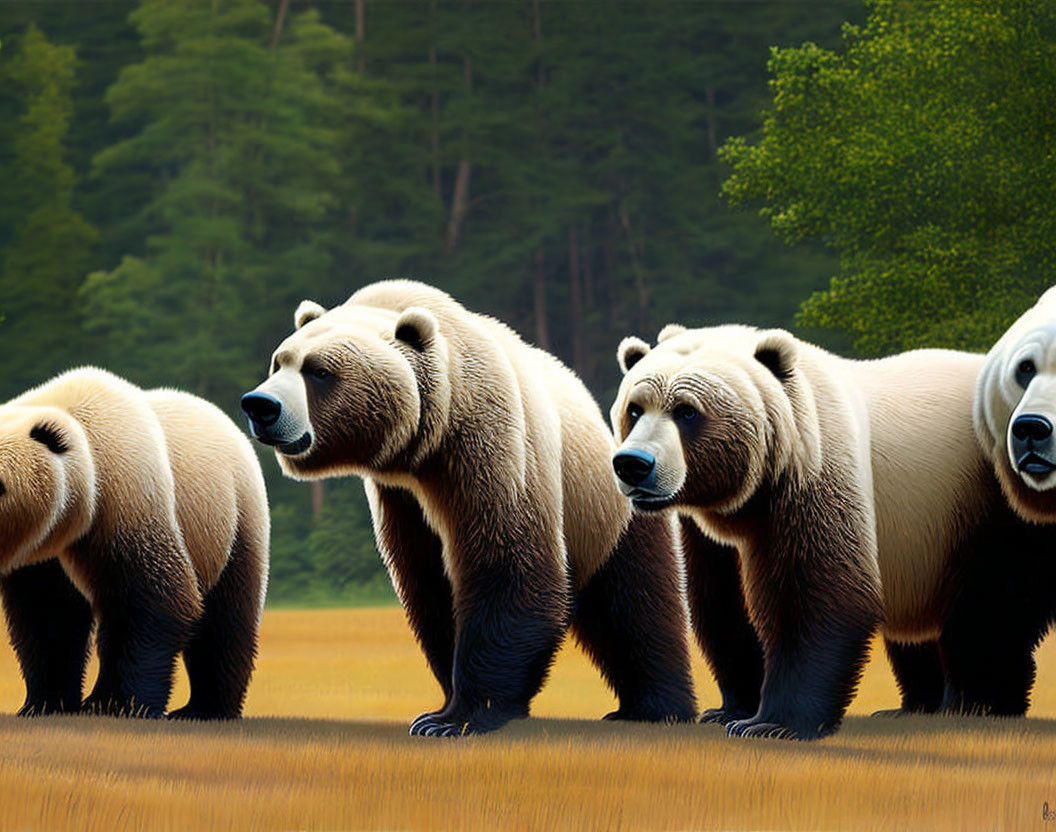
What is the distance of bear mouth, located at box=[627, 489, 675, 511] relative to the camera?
23.7 feet

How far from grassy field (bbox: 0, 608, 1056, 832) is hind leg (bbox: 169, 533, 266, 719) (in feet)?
1.98

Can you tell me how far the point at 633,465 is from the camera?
7.15 meters

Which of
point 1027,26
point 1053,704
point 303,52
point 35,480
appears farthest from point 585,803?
point 303,52

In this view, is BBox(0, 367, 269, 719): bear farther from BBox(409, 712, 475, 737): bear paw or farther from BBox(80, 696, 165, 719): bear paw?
BBox(409, 712, 475, 737): bear paw

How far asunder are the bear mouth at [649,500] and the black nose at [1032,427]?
1.54 m

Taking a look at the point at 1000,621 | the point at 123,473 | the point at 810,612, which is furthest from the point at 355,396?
the point at 1000,621

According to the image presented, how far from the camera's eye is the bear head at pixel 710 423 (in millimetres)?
7219

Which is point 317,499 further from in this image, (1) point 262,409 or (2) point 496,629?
(1) point 262,409

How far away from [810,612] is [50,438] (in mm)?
3761

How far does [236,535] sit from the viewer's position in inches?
372

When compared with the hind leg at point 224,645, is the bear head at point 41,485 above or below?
above

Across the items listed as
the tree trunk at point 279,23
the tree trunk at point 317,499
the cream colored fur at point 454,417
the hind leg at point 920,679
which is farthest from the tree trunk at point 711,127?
the cream colored fur at point 454,417

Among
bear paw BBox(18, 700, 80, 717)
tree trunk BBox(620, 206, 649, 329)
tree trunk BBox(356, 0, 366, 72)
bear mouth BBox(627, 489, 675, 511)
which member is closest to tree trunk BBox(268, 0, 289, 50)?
tree trunk BBox(356, 0, 366, 72)

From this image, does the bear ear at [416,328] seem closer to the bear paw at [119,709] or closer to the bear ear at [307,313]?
the bear ear at [307,313]
